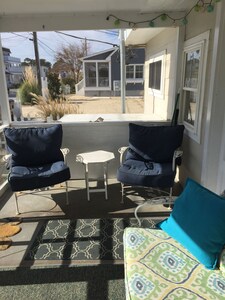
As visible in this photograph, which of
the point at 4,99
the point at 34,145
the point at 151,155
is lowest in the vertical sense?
the point at 151,155

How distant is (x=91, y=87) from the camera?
4.43 meters

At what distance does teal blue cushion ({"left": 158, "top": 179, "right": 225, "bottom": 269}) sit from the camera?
4.93 feet

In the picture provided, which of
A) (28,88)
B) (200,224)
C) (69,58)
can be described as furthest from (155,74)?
(200,224)

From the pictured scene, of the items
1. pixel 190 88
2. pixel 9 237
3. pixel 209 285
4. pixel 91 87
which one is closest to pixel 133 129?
pixel 190 88

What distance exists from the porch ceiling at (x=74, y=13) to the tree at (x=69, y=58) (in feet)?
1.52

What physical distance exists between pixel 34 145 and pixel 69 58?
1572 millimetres

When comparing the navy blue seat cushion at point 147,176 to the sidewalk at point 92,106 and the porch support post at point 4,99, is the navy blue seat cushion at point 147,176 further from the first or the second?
the porch support post at point 4,99

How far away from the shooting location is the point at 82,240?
238cm

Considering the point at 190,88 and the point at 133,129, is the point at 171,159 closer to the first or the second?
the point at 133,129

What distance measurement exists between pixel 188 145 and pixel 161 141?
40 cm

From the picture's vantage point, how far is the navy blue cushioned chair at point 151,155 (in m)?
2.84

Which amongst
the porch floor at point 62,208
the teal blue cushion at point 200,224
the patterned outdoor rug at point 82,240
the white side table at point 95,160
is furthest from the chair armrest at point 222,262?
the white side table at point 95,160

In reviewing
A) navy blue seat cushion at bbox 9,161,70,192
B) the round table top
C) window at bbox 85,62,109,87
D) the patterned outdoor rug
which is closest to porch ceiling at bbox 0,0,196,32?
window at bbox 85,62,109,87

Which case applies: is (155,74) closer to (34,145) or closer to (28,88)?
(28,88)
